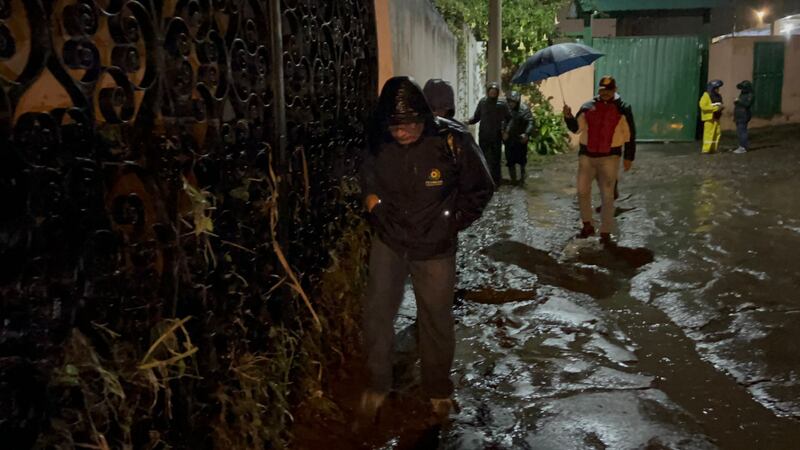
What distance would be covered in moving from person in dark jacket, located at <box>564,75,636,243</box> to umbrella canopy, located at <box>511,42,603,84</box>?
3.09m

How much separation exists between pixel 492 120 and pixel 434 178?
7.67m

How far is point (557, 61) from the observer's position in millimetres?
10422

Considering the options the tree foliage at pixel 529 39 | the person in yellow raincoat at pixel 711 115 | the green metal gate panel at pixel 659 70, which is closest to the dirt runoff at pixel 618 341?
the person in yellow raincoat at pixel 711 115

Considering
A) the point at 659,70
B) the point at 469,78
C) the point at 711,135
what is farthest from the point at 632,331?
the point at 659,70

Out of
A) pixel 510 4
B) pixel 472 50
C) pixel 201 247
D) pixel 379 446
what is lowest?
pixel 379 446

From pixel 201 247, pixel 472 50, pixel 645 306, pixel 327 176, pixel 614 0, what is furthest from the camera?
pixel 614 0

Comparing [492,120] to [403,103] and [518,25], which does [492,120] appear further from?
[403,103]

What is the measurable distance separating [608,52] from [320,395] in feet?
50.0

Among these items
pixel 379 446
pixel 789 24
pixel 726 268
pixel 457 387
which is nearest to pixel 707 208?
pixel 726 268

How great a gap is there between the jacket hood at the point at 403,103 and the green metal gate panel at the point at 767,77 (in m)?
16.8

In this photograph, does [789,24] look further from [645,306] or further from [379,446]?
[379,446]

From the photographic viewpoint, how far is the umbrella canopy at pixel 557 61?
10.4 metres

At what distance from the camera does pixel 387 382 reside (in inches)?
150

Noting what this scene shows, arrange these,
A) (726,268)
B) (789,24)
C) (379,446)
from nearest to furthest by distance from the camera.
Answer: (379,446)
(726,268)
(789,24)
